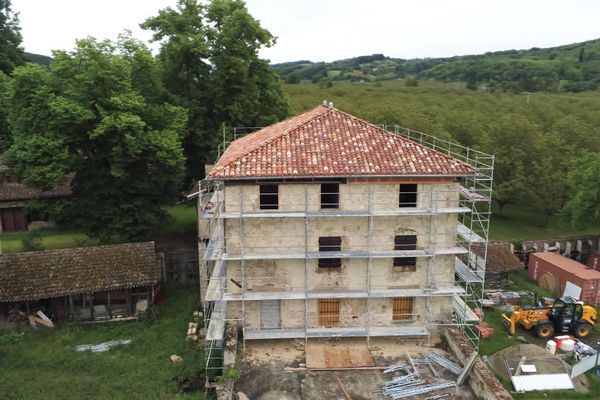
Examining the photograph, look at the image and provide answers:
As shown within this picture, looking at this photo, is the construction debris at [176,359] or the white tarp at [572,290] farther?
the white tarp at [572,290]

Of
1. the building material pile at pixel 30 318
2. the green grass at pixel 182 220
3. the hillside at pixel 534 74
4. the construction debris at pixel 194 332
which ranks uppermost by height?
the hillside at pixel 534 74

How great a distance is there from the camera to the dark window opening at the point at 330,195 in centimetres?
2130

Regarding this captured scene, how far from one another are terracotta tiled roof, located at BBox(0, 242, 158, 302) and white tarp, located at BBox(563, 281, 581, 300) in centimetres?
2439

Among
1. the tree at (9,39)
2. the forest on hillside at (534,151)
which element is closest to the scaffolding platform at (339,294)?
the forest on hillside at (534,151)

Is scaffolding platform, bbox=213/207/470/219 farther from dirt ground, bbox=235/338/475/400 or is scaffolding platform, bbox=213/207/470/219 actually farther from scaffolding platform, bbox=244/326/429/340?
dirt ground, bbox=235/338/475/400

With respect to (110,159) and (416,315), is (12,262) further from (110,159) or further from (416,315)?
(416,315)

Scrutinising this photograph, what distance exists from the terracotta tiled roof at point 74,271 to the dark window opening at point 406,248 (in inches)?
519

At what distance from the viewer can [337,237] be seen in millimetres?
21734

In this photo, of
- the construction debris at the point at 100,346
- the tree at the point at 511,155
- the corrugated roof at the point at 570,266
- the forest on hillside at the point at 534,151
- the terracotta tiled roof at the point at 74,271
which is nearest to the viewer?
the construction debris at the point at 100,346

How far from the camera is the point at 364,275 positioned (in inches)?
870

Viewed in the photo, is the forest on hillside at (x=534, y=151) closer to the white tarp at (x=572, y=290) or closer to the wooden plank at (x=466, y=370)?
the white tarp at (x=572, y=290)

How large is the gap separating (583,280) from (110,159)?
29.2 m

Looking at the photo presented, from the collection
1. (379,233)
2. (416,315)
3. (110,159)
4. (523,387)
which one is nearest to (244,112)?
(110,159)

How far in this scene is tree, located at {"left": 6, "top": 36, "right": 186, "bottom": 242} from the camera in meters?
→ 26.9
